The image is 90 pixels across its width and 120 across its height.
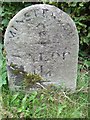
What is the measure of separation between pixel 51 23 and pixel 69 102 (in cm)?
80

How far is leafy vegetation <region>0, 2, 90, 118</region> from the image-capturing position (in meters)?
3.02

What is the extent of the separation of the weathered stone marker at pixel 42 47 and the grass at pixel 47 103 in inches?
3.7

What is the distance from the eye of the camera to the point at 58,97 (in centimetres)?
326

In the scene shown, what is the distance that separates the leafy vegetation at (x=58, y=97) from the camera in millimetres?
3020

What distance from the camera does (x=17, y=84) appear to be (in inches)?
131

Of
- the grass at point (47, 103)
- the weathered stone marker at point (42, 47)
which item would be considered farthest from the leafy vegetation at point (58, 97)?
the weathered stone marker at point (42, 47)

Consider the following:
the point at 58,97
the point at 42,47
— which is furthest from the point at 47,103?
the point at 42,47

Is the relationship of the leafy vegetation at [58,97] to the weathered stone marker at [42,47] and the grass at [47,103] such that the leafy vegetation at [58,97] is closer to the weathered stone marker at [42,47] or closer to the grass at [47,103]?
the grass at [47,103]

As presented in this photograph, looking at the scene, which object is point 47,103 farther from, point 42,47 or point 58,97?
point 42,47

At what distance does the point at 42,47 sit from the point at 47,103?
0.55m

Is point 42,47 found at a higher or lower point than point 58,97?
higher

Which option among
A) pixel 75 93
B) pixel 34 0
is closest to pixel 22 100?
pixel 75 93

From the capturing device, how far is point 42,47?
10.4 ft

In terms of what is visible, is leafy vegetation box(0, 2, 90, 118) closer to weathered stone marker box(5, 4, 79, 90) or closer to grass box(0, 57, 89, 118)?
grass box(0, 57, 89, 118)
